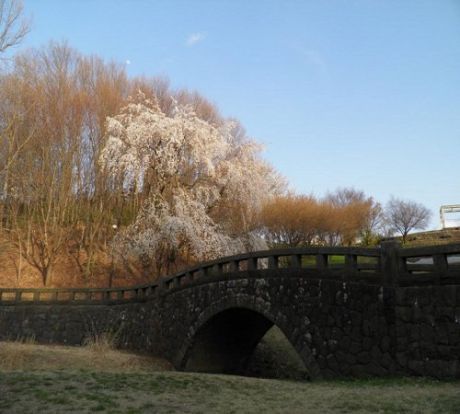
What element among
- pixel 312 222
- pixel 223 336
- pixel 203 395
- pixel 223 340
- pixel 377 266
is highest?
pixel 312 222

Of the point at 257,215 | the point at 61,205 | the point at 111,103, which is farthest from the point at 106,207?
the point at 257,215

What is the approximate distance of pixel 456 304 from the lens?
8.37 m

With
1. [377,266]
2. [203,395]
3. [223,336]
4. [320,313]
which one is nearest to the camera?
[203,395]

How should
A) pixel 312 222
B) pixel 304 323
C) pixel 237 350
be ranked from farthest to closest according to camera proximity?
1. pixel 312 222
2. pixel 237 350
3. pixel 304 323

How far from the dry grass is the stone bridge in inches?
45.7

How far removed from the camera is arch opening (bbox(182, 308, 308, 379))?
15242mm

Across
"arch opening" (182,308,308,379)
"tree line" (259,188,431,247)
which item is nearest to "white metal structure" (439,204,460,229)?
"tree line" (259,188,431,247)

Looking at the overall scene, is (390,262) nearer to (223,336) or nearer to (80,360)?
(223,336)

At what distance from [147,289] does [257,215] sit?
366 inches

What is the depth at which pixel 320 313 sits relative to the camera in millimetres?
10555

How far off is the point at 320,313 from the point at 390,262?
1.99 m

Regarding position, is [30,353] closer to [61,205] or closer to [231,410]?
[231,410]

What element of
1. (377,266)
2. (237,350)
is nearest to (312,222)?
(237,350)

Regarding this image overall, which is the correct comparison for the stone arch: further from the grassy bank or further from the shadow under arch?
the grassy bank
